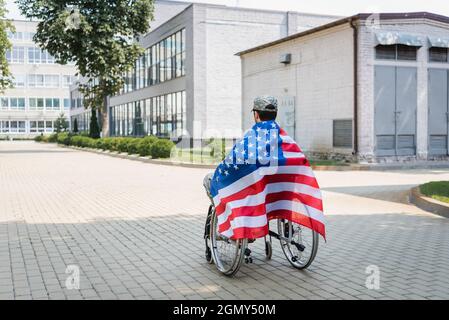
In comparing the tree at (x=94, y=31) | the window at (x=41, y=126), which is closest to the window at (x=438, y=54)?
the tree at (x=94, y=31)

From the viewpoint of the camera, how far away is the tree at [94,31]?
3612 cm

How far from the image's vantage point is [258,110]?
18.5 feet

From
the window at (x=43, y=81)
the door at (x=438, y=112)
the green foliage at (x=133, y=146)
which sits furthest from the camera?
the window at (x=43, y=81)

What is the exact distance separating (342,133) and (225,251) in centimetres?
1601

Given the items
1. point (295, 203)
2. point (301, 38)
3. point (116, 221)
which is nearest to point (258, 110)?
point (295, 203)

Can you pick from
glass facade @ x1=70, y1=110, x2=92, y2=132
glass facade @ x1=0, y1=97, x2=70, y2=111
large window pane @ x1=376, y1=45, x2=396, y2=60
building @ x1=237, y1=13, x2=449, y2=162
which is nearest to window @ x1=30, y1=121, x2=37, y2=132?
glass facade @ x1=0, y1=97, x2=70, y2=111

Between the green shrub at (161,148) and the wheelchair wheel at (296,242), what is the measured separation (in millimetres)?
19153

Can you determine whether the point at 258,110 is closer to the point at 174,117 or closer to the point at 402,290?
the point at 402,290

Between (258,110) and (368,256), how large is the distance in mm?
2286

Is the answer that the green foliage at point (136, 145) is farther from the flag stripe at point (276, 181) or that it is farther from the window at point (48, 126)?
the window at point (48, 126)

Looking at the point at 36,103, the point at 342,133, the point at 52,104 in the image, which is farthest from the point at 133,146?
the point at 52,104

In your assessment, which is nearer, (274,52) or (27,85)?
(274,52)

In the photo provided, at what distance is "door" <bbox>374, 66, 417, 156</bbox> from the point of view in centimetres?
2048

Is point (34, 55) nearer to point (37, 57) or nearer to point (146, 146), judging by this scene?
point (37, 57)
